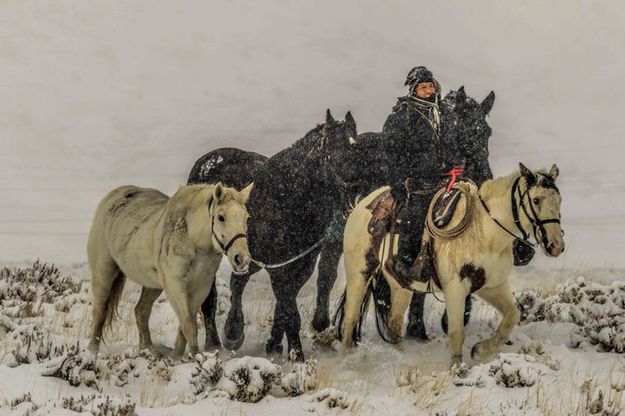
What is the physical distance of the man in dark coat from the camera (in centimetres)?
732

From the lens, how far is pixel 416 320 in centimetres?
876

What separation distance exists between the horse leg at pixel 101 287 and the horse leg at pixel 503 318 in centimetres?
434

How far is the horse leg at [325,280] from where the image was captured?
940cm

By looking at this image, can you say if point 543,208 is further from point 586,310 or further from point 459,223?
point 586,310

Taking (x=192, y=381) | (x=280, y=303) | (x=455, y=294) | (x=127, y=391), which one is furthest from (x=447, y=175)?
(x=127, y=391)

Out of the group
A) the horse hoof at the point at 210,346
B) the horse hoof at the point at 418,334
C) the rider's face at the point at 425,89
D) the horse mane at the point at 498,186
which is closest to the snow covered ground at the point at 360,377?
the horse hoof at the point at 418,334

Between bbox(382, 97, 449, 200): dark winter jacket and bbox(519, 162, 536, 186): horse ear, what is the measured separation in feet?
3.42

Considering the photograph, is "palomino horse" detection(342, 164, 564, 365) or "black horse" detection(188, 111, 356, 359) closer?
"palomino horse" detection(342, 164, 564, 365)

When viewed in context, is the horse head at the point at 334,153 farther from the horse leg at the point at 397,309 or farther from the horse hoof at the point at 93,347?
the horse hoof at the point at 93,347

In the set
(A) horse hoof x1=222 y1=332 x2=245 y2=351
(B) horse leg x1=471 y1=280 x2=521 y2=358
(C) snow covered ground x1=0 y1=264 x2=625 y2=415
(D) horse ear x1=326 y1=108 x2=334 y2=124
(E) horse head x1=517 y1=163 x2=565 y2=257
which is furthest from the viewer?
(A) horse hoof x1=222 y1=332 x2=245 y2=351

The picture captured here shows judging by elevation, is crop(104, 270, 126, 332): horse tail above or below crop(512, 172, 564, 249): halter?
below

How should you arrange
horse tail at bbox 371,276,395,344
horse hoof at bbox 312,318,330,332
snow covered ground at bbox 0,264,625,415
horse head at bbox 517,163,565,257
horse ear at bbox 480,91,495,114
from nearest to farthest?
snow covered ground at bbox 0,264,625,415 → horse head at bbox 517,163,565,257 → horse ear at bbox 480,91,495,114 → horse tail at bbox 371,276,395,344 → horse hoof at bbox 312,318,330,332

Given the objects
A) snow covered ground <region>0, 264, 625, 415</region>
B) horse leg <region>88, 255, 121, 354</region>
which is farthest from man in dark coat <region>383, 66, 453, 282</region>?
horse leg <region>88, 255, 121, 354</region>

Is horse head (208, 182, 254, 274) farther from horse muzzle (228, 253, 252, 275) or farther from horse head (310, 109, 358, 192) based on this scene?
horse head (310, 109, 358, 192)
